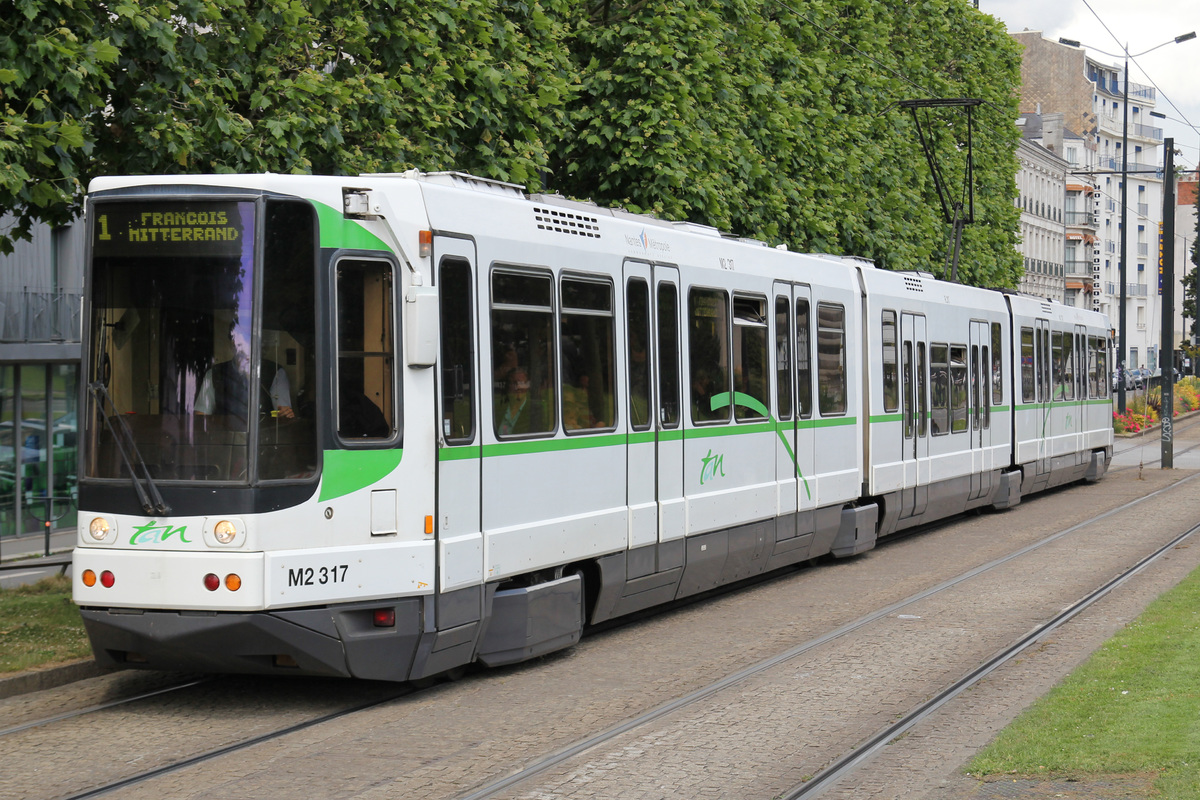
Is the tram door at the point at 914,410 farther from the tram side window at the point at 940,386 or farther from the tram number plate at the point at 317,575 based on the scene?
the tram number plate at the point at 317,575

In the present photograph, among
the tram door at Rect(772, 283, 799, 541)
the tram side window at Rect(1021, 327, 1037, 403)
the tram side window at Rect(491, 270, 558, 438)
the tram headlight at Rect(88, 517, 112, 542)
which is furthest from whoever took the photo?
the tram side window at Rect(1021, 327, 1037, 403)

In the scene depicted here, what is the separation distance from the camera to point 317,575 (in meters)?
8.70

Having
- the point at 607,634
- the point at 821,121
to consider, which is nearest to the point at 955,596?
the point at 607,634

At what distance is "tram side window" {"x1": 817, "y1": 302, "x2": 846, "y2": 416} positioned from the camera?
1580cm

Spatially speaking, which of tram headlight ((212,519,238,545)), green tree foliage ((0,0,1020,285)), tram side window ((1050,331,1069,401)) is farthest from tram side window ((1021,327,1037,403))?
tram headlight ((212,519,238,545))

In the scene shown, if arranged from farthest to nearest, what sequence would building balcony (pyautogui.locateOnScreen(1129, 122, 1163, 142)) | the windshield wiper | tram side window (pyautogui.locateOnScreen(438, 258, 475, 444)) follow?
building balcony (pyautogui.locateOnScreen(1129, 122, 1163, 142)) → tram side window (pyautogui.locateOnScreen(438, 258, 475, 444)) → the windshield wiper

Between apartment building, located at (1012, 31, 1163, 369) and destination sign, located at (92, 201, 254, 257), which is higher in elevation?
apartment building, located at (1012, 31, 1163, 369)

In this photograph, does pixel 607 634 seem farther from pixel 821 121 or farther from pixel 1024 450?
pixel 821 121

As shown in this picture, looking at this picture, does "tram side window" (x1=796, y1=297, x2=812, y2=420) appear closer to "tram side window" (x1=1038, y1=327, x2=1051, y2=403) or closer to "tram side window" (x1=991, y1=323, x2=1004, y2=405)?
"tram side window" (x1=991, y1=323, x2=1004, y2=405)

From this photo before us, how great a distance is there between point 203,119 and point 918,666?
712cm

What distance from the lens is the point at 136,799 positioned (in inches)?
274

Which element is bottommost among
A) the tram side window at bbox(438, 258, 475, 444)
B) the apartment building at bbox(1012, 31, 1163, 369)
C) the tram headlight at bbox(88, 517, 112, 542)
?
the tram headlight at bbox(88, 517, 112, 542)

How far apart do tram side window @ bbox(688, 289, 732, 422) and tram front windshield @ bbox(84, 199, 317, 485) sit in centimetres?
459

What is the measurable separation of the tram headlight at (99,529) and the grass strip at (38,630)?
1.34 metres
